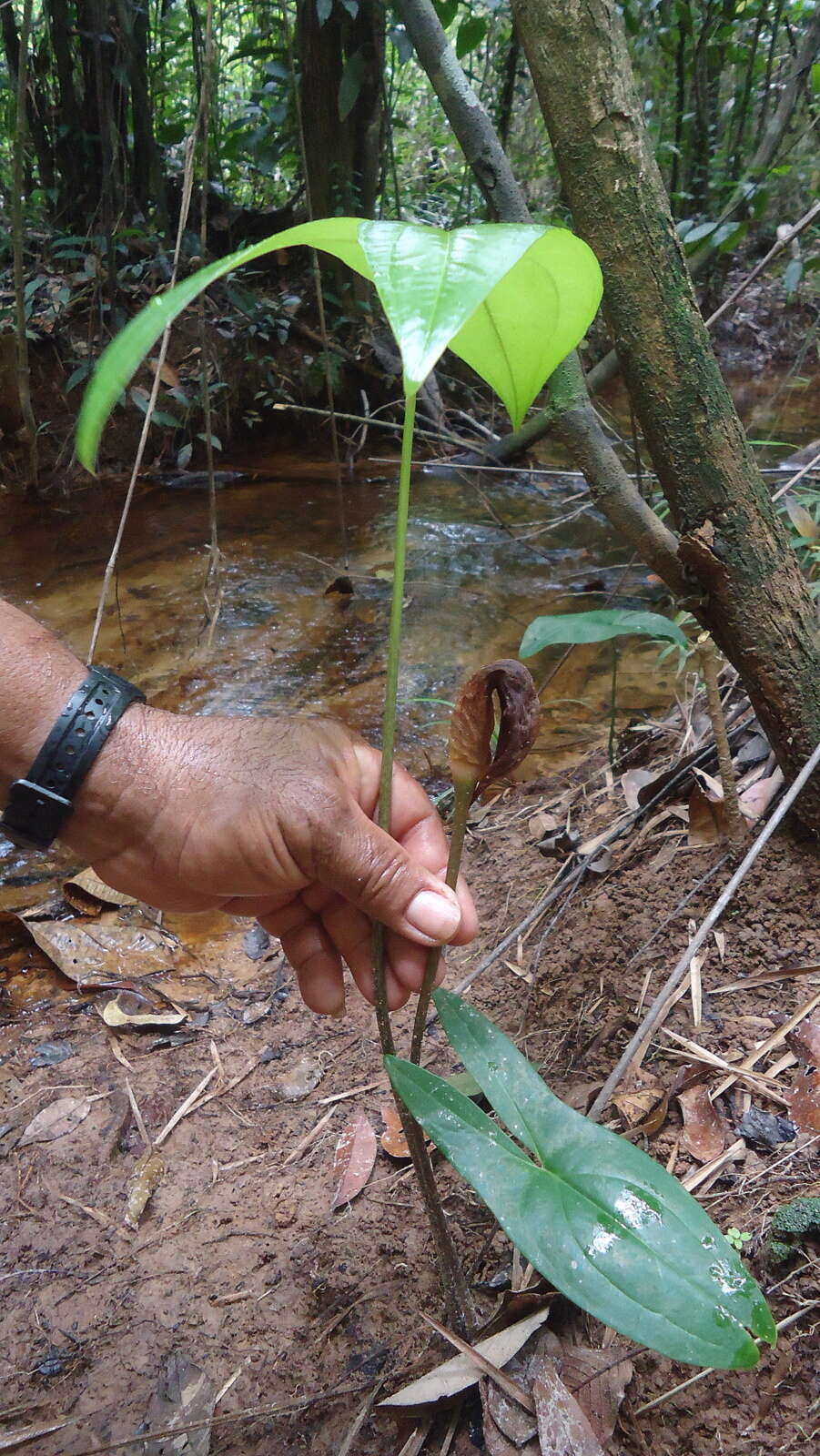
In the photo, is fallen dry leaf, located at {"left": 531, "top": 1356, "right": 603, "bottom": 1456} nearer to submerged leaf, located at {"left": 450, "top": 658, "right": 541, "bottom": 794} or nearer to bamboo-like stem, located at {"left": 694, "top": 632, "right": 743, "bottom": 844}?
submerged leaf, located at {"left": 450, "top": 658, "right": 541, "bottom": 794}

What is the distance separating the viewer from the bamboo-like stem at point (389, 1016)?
60 cm

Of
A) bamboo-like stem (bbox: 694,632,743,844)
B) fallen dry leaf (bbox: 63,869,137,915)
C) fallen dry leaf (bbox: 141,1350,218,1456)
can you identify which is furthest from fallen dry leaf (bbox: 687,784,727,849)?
fallen dry leaf (bbox: 63,869,137,915)

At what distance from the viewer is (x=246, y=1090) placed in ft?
4.28

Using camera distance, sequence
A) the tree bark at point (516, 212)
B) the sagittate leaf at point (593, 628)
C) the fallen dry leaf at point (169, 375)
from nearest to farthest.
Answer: the sagittate leaf at point (593, 628) → the tree bark at point (516, 212) → the fallen dry leaf at point (169, 375)

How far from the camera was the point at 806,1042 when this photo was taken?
0.99 meters

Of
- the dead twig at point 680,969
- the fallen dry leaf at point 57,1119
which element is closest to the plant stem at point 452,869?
the dead twig at point 680,969

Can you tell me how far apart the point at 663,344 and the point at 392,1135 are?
41.7 inches

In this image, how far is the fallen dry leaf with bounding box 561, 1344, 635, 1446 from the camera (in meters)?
0.73

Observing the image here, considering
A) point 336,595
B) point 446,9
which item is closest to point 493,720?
point 336,595

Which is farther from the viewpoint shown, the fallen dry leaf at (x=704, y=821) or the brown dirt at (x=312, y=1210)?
the fallen dry leaf at (x=704, y=821)

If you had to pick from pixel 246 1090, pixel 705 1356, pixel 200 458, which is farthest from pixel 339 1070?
pixel 200 458

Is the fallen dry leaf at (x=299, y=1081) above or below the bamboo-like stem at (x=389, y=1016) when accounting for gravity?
below

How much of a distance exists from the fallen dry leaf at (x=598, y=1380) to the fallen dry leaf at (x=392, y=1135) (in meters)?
0.34

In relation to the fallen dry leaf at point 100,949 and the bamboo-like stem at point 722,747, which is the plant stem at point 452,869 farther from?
the fallen dry leaf at point 100,949
